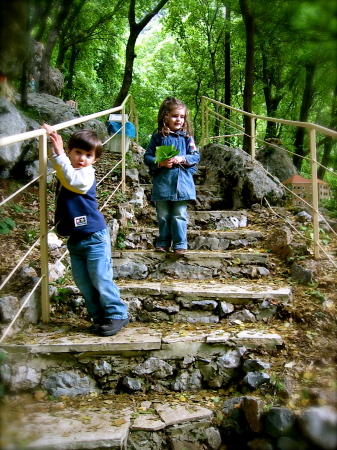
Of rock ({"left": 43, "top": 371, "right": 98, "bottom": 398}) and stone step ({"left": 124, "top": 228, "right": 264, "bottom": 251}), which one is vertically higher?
stone step ({"left": 124, "top": 228, "right": 264, "bottom": 251})

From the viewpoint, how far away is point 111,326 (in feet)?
7.08

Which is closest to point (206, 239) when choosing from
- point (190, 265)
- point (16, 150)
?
point (190, 265)

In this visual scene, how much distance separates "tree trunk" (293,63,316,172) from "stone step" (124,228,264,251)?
824mm

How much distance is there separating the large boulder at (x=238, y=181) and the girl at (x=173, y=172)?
59.0 inches

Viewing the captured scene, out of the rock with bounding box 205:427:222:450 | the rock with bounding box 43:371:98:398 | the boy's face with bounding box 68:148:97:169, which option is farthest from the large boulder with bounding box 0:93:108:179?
the rock with bounding box 205:427:222:450

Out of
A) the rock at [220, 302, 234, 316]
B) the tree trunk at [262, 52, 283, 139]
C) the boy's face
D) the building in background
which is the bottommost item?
the rock at [220, 302, 234, 316]

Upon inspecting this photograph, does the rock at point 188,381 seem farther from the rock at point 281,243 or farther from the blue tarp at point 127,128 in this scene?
the blue tarp at point 127,128

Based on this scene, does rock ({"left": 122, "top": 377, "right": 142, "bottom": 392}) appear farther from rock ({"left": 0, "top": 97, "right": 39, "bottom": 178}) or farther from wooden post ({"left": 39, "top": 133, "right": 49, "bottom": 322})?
rock ({"left": 0, "top": 97, "right": 39, "bottom": 178})

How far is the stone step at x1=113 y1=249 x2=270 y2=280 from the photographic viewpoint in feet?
9.62

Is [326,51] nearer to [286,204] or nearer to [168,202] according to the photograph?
[168,202]

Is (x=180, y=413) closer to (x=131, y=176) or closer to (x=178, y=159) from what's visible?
(x=178, y=159)

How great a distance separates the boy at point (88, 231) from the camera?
2.04 meters

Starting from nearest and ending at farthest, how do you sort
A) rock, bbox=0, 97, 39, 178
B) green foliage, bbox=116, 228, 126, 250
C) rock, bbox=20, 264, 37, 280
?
rock, bbox=20, 264, 37, 280 → green foliage, bbox=116, 228, 126, 250 → rock, bbox=0, 97, 39, 178

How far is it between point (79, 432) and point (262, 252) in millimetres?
2086
